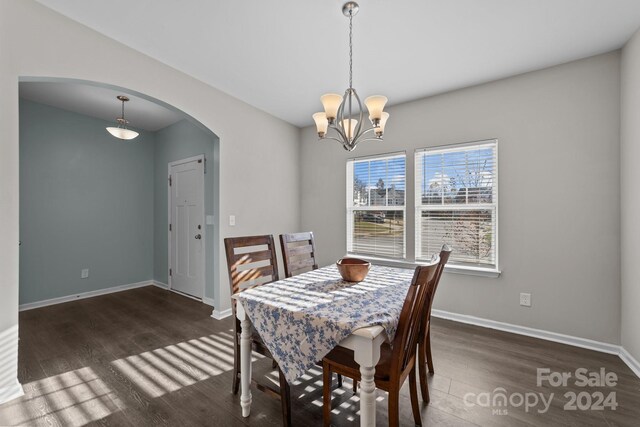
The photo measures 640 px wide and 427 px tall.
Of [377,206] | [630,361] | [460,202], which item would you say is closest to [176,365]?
[377,206]

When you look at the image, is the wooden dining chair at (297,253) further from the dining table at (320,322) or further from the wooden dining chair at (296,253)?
the dining table at (320,322)

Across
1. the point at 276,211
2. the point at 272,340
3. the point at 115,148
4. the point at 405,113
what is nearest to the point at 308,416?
the point at 272,340

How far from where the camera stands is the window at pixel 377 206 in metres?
3.56

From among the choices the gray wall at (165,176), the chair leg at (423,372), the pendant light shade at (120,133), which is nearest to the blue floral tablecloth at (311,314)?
the chair leg at (423,372)

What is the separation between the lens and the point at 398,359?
125 cm

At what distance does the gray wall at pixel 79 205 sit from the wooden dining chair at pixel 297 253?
352cm

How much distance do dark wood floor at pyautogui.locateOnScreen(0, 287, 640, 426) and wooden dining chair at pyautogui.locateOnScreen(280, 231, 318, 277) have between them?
2.62 ft

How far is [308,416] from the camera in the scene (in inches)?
65.0

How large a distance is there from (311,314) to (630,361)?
2.72m

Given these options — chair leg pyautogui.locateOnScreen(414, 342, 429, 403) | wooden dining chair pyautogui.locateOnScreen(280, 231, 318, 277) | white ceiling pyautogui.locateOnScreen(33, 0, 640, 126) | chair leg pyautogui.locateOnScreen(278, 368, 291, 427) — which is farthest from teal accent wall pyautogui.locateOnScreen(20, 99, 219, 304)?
chair leg pyautogui.locateOnScreen(414, 342, 429, 403)

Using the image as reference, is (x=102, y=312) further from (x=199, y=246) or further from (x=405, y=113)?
(x=405, y=113)

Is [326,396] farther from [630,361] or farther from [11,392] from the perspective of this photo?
[630,361]

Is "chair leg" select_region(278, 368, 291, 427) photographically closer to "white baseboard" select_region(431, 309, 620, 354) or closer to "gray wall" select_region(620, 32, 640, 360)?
"white baseboard" select_region(431, 309, 620, 354)

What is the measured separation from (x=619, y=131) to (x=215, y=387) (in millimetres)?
3848
